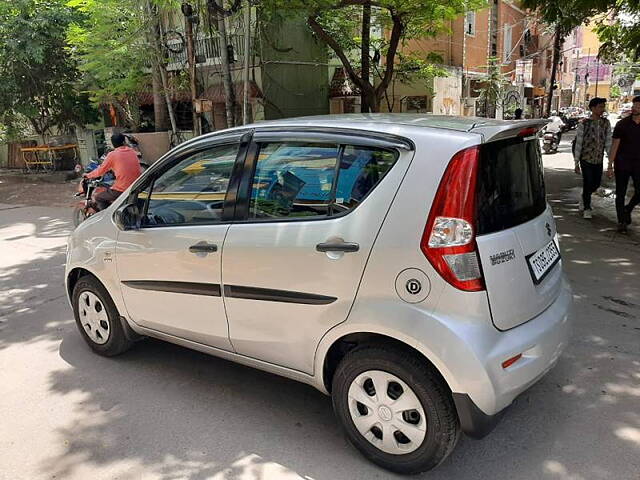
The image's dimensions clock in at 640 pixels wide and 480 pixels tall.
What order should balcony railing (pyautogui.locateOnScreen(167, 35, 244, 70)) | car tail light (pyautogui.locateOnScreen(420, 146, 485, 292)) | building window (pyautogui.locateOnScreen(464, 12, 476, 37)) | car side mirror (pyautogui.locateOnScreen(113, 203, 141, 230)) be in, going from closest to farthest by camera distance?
car tail light (pyautogui.locateOnScreen(420, 146, 485, 292)), car side mirror (pyautogui.locateOnScreen(113, 203, 141, 230)), balcony railing (pyautogui.locateOnScreen(167, 35, 244, 70)), building window (pyautogui.locateOnScreen(464, 12, 476, 37))

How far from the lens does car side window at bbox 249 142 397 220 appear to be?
2580 millimetres

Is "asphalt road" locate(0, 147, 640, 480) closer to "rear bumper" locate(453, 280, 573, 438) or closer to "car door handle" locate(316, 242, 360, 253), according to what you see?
"rear bumper" locate(453, 280, 573, 438)

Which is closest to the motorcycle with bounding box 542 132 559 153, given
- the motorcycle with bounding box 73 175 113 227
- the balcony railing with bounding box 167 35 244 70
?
the balcony railing with bounding box 167 35 244 70

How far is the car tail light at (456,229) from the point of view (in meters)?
2.31

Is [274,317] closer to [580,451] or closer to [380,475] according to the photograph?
[380,475]

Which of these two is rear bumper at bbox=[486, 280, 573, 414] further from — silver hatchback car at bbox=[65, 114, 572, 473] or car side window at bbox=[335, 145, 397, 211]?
car side window at bbox=[335, 145, 397, 211]

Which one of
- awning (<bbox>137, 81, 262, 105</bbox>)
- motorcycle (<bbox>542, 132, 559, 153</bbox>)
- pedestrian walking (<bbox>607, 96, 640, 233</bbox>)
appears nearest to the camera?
pedestrian walking (<bbox>607, 96, 640, 233</bbox>)

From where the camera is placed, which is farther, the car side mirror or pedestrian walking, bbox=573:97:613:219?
pedestrian walking, bbox=573:97:613:219

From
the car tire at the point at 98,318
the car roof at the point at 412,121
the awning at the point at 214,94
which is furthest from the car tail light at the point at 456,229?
the awning at the point at 214,94

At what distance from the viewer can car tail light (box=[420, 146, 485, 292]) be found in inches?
90.8

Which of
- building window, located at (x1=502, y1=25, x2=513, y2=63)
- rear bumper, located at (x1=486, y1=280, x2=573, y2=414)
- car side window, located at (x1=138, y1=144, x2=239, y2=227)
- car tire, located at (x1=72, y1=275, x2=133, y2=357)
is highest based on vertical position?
building window, located at (x1=502, y1=25, x2=513, y2=63)

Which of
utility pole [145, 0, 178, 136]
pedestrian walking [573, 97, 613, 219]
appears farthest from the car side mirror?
utility pole [145, 0, 178, 136]

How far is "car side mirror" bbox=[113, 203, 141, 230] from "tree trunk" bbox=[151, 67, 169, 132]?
1153 centimetres

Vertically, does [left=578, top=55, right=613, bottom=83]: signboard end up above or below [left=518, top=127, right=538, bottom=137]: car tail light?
above
